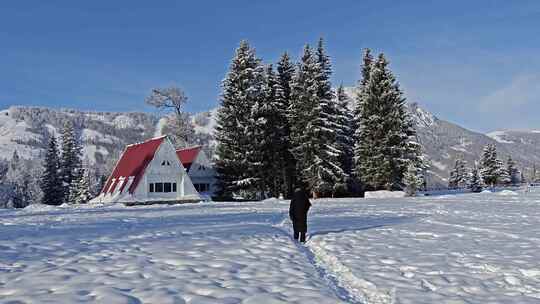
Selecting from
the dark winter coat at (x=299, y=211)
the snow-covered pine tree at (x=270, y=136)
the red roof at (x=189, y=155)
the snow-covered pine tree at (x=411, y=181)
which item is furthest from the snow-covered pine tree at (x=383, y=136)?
the dark winter coat at (x=299, y=211)

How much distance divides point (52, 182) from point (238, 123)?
107 feet

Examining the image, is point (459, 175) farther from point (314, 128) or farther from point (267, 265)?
point (267, 265)

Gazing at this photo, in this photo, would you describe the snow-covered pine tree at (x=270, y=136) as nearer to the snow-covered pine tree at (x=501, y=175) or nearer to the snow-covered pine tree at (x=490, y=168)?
the snow-covered pine tree at (x=490, y=168)

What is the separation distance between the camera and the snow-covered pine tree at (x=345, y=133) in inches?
1997

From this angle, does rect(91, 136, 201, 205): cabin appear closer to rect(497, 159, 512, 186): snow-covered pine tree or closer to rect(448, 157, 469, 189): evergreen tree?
rect(497, 159, 512, 186): snow-covered pine tree

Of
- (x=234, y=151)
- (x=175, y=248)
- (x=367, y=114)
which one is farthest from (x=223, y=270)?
(x=367, y=114)

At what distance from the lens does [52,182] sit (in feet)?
207

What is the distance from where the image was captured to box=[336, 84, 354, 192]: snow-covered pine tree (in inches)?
1997

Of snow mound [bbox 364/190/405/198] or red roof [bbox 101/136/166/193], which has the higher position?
red roof [bbox 101/136/166/193]

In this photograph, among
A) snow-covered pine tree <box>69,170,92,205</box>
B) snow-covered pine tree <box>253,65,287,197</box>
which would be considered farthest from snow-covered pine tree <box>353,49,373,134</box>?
snow-covered pine tree <box>69,170,92,205</box>

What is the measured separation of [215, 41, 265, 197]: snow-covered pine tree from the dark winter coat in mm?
29140

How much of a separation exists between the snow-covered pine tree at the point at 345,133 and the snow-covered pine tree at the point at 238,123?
9454 millimetres

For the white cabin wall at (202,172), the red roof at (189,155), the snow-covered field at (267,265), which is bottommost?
the snow-covered field at (267,265)

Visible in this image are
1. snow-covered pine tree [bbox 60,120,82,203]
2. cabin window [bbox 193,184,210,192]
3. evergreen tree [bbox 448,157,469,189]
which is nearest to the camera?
cabin window [bbox 193,184,210,192]
